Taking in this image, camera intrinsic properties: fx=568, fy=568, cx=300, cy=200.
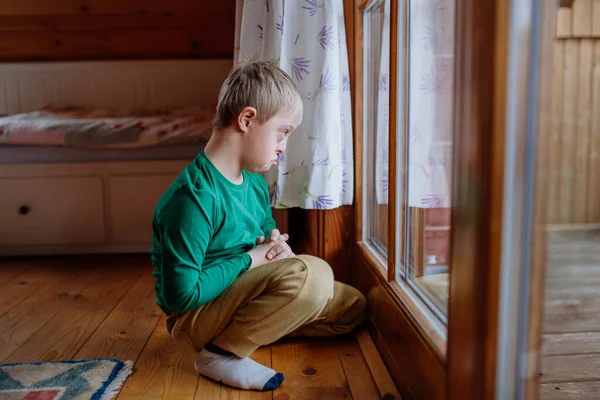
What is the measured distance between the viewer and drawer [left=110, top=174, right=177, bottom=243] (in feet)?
7.55

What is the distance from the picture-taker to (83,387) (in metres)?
1.15

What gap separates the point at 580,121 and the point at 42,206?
2.02 m

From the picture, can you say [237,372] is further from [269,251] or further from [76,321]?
[76,321]

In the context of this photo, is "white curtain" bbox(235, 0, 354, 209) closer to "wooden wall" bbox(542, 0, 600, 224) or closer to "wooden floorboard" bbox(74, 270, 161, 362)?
"wooden floorboard" bbox(74, 270, 161, 362)

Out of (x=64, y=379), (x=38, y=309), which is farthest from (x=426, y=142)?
(x=38, y=309)

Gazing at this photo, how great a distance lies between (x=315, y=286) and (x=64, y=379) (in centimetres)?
56

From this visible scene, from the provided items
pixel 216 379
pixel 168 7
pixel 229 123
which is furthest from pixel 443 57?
pixel 168 7

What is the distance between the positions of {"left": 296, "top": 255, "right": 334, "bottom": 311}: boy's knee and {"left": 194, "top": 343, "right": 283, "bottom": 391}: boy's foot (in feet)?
0.53

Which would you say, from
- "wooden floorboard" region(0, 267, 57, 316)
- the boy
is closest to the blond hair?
the boy

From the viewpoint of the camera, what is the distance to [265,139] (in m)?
1.14

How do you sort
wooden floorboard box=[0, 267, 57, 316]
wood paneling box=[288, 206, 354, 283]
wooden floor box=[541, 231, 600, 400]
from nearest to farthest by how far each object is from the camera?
wooden floor box=[541, 231, 600, 400] < wood paneling box=[288, 206, 354, 283] < wooden floorboard box=[0, 267, 57, 316]

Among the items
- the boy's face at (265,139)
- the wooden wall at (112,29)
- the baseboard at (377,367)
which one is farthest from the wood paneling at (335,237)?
the wooden wall at (112,29)

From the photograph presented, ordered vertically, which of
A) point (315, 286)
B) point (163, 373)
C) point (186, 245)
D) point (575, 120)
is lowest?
point (163, 373)

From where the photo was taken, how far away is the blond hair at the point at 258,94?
1.12 metres
